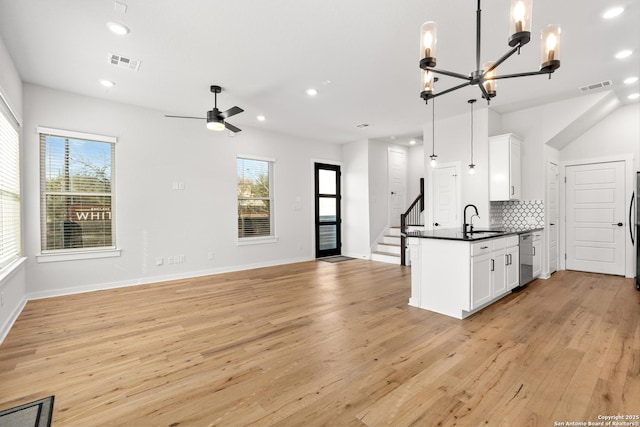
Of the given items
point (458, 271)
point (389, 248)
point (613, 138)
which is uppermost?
point (613, 138)

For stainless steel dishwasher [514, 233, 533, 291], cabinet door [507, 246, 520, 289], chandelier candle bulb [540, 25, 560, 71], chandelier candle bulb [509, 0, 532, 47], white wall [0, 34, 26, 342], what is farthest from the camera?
stainless steel dishwasher [514, 233, 533, 291]

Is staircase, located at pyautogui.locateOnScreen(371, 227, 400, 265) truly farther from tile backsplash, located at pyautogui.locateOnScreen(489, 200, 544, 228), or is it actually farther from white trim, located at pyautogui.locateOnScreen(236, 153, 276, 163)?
white trim, located at pyautogui.locateOnScreen(236, 153, 276, 163)

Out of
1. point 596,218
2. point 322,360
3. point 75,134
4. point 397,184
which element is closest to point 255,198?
point 75,134

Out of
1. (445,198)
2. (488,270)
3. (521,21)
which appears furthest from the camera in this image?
(445,198)

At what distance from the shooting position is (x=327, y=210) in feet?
27.0

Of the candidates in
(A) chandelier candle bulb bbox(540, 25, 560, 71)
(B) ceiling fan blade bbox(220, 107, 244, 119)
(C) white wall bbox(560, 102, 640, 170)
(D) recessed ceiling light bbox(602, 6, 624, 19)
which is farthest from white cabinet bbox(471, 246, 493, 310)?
(C) white wall bbox(560, 102, 640, 170)

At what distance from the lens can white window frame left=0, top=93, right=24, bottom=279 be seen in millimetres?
3357

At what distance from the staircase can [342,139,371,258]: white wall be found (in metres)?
0.25

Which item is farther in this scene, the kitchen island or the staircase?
the staircase

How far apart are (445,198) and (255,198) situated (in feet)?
13.1

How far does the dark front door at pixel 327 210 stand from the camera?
7.99 metres

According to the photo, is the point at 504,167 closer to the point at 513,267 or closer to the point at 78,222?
the point at 513,267

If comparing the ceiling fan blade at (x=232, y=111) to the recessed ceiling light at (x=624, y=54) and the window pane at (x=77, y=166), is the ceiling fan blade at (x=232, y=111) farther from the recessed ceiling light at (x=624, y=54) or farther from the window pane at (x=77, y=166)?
the recessed ceiling light at (x=624, y=54)

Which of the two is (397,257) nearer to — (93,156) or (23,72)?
(93,156)
